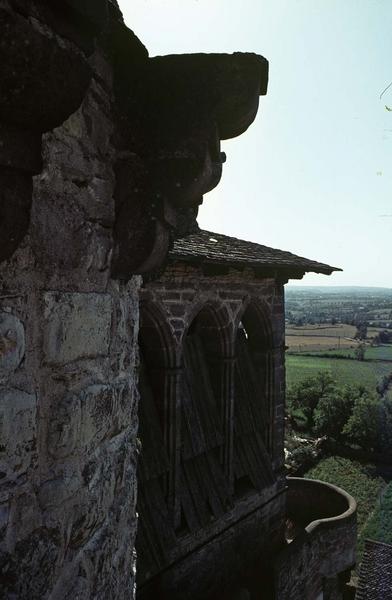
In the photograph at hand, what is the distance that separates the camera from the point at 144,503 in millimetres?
5852

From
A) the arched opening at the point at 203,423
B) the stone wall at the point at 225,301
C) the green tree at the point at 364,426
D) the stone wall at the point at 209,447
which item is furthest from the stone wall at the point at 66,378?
the green tree at the point at 364,426

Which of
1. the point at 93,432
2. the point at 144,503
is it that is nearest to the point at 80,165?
the point at 93,432

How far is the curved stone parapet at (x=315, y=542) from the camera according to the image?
739 centimetres

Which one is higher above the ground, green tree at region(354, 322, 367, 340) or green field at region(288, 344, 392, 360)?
green tree at region(354, 322, 367, 340)

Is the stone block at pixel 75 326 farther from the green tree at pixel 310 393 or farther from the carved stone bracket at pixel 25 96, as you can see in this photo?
the green tree at pixel 310 393

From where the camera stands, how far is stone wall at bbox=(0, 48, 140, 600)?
1.16 meters

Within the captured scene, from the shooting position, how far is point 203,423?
6930 mm

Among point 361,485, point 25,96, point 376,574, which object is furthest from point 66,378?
point 361,485

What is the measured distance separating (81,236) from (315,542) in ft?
26.7

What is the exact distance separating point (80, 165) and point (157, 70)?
1.37 feet

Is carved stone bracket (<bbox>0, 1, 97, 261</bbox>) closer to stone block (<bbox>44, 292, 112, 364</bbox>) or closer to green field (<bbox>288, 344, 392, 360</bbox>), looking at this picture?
stone block (<bbox>44, 292, 112, 364</bbox>)

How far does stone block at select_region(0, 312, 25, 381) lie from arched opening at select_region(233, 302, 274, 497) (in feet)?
22.3

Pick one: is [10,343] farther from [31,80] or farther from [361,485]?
[361,485]

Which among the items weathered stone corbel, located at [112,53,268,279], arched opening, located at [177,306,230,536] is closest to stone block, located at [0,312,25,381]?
weathered stone corbel, located at [112,53,268,279]
